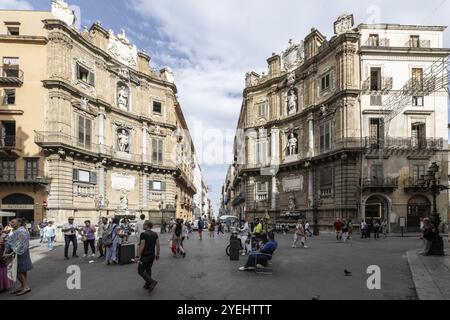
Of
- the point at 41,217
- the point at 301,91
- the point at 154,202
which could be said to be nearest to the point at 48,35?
the point at 41,217

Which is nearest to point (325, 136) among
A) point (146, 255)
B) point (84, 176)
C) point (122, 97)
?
point (122, 97)

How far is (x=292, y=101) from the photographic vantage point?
Answer: 1619 inches

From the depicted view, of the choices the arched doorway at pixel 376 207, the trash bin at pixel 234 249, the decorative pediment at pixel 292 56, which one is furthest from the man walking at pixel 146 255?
the decorative pediment at pixel 292 56

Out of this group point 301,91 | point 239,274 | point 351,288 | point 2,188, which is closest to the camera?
point 351,288

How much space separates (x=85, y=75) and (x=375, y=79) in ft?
86.8

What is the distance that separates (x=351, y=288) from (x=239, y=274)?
10.8 feet

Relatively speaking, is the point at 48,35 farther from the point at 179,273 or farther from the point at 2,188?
the point at 179,273

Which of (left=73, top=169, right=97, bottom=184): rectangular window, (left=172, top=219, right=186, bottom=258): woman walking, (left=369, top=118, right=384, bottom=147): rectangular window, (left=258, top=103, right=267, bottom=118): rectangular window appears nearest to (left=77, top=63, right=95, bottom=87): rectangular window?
(left=73, top=169, right=97, bottom=184): rectangular window

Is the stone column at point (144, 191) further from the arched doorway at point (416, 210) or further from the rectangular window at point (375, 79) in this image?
the arched doorway at point (416, 210)

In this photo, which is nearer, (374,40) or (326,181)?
(374,40)

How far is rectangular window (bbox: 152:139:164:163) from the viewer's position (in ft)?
141

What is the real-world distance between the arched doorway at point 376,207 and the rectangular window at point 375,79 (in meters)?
9.67

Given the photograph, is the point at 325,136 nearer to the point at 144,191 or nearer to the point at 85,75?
the point at 144,191
